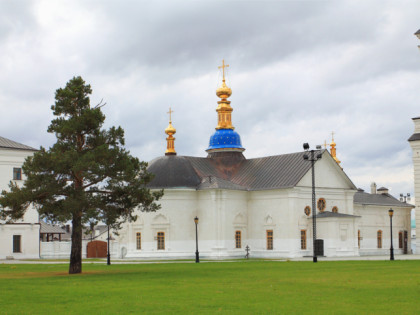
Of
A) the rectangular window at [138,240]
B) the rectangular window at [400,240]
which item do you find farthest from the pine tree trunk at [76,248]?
the rectangular window at [400,240]

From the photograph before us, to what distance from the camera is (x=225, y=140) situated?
61.5 meters

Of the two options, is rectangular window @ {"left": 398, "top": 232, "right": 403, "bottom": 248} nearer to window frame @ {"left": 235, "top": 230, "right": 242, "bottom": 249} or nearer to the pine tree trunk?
window frame @ {"left": 235, "top": 230, "right": 242, "bottom": 249}

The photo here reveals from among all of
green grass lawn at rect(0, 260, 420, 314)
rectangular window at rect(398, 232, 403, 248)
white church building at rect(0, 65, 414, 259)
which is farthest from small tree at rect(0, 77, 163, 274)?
rectangular window at rect(398, 232, 403, 248)

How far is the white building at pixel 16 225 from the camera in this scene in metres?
56.3

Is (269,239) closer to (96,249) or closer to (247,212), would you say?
(247,212)

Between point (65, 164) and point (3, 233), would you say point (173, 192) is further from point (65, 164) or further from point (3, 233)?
point (65, 164)

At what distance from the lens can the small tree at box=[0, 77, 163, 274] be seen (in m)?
30.0

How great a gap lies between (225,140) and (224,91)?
4.68 meters

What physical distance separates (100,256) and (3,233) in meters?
12.6

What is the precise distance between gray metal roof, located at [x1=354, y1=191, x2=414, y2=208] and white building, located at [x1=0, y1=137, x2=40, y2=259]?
31213 mm

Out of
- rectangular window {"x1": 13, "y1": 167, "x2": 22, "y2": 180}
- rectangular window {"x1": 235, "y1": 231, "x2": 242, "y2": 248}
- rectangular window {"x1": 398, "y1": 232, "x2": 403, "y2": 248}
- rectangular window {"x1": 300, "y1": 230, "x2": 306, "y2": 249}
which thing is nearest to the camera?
rectangular window {"x1": 300, "y1": 230, "x2": 306, "y2": 249}

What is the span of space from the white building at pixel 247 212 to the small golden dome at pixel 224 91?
305 inches

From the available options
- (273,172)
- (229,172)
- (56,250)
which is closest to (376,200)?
(273,172)

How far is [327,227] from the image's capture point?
2106 inches
